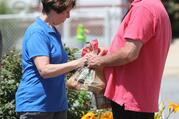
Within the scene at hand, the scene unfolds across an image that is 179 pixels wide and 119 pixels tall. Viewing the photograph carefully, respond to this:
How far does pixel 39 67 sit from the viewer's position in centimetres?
401

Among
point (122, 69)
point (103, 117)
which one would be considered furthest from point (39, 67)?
point (103, 117)

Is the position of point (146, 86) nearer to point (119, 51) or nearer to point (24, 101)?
point (119, 51)

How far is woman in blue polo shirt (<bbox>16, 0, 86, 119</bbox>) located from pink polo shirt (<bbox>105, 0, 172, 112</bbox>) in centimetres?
29

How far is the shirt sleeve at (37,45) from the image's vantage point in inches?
158

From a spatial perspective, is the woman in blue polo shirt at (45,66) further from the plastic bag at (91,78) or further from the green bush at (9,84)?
the green bush at (9,84)

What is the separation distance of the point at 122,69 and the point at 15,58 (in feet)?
6.55

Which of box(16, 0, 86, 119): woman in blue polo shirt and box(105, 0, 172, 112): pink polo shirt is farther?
box(16, 0, 86, 119): woman in blue polo shirt

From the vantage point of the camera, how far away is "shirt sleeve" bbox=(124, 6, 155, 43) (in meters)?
3.80

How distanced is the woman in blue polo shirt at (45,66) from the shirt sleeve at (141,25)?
42 cm

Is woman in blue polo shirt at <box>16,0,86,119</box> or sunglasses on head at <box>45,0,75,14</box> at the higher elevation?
sunglasses on head at <box>45,0,75,14</box>

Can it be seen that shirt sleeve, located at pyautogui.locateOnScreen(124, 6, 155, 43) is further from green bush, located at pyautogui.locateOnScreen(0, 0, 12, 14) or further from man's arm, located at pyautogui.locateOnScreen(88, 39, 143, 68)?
green bush, located at pyautogui.locateOnScreen(0, 0, 12, 14)

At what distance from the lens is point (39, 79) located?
13.6 ft

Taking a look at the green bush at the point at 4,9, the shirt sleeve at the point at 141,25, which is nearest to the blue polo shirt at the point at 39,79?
the shirt sleeve at the point at 141,25

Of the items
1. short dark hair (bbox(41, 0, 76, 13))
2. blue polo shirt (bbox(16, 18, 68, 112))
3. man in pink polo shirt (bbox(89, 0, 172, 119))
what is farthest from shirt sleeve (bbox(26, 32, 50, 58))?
man in pink polo shirt (bbox(89, 0, 172, 119))
